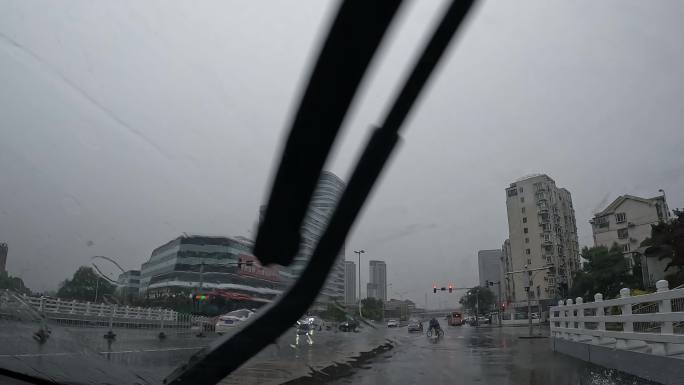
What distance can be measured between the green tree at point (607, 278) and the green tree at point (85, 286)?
28.9 meters

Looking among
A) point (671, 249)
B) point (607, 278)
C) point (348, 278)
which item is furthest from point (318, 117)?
point (607, 278)

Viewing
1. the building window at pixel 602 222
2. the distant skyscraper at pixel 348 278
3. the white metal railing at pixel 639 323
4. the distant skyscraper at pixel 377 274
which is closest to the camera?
the distant skyscraper at pixel 348 278

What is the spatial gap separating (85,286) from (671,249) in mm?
18802

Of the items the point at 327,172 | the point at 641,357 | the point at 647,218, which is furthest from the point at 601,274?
the point at 327,172

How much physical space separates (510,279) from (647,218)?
151 ft

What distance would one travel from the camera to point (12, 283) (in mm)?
6703

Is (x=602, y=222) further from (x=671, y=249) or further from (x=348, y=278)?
(x=348, y=278)

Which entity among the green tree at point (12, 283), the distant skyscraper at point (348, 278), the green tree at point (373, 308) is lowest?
the green tree at point (12, 283)

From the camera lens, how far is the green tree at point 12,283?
6.63 meters

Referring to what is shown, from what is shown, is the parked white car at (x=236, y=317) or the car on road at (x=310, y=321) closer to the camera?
the parked white car at (x=236, y=317)

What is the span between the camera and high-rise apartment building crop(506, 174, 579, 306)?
29516mm

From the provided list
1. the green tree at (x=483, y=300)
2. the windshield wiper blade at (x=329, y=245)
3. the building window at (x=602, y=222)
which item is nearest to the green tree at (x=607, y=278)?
the building window at (x=602, y=222)

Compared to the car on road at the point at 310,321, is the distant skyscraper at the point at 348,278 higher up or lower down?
higher up

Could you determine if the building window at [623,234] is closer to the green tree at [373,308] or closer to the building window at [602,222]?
the building window at [602,222]
